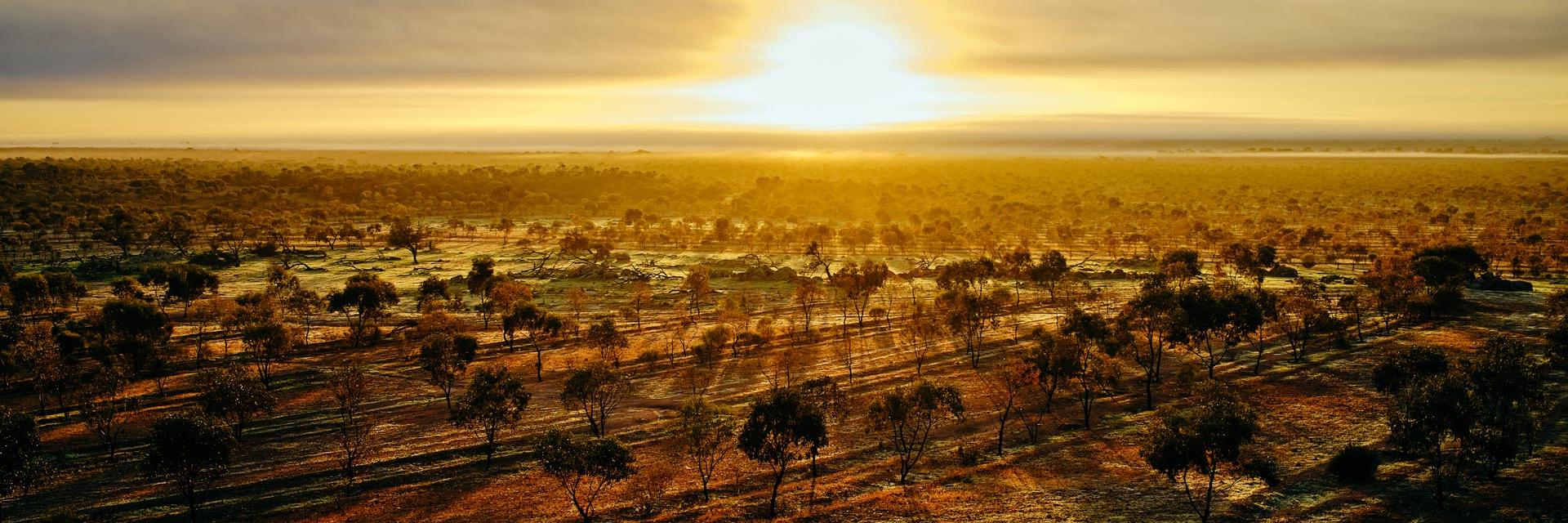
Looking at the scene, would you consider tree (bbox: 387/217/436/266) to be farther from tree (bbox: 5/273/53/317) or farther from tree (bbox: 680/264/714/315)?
tree (bbox: 680/264/714/315)

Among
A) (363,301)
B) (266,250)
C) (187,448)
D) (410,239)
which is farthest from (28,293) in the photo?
(187,448)

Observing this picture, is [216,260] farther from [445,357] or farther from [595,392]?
[595,392]

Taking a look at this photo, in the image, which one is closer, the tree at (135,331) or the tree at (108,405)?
the tree at (108,405)

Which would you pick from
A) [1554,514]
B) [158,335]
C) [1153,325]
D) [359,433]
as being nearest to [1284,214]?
[1153,325]

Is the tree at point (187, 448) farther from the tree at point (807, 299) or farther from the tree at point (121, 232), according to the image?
the tree at point (121, 232)

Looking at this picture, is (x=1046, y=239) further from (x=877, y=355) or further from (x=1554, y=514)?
(x=1554, y=514)

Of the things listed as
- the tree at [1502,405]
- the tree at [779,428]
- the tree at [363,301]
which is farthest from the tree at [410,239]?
the tree at [1502,405]
